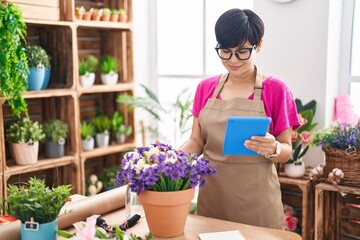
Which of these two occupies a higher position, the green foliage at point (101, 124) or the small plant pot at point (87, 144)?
the green foliage at point (101, 124)

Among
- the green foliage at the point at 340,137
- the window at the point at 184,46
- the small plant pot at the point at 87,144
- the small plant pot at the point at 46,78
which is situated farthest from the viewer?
the window at the point at 184,46

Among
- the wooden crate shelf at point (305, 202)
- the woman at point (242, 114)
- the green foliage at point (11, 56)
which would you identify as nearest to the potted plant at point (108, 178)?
the green foliage at point (11, 56)

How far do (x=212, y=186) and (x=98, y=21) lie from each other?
84.9 inches

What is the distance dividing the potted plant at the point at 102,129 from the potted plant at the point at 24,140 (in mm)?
653

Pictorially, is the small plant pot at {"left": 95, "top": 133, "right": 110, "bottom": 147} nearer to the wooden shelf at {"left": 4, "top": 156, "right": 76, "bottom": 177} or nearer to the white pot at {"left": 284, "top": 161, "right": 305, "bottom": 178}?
the wooden shelf at {"left": 4, "top": 156, "right": 76, "bottom": 177}

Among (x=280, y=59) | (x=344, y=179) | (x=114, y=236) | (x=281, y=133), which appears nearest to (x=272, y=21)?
(x=280, y=59)

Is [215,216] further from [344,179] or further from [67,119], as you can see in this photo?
[67,119]

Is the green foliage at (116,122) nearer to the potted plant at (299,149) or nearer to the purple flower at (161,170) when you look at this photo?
the potted plant at (299,149)

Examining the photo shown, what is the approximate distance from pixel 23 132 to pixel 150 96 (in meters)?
1.13

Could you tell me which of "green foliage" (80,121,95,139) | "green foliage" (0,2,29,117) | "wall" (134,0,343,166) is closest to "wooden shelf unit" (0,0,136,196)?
"green foliage" (80,121,95,139)

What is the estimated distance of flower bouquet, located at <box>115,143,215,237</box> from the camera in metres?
1.49

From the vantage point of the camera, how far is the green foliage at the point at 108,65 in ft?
12.8

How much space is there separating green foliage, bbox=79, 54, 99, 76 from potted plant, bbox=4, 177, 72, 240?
91.6 inches

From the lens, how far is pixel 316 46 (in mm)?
3182
